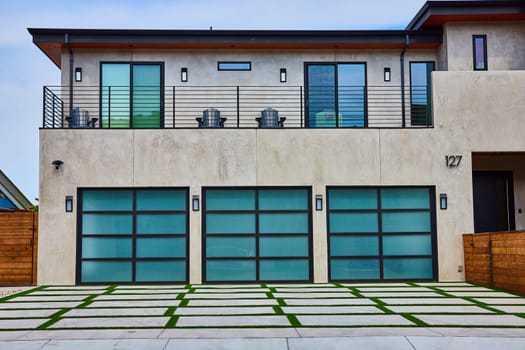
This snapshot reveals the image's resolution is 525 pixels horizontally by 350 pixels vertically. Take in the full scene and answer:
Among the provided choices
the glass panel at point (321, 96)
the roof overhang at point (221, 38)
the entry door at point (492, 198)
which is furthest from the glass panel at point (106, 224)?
the entry door at point (492, 198)

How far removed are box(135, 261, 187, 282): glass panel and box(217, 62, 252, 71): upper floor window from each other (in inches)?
219

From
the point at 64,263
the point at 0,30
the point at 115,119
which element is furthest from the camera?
the point at 0,30

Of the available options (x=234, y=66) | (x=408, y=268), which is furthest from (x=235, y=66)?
(x=408, y=268)

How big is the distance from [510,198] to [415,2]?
6.09m

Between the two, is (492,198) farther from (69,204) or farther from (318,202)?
(69,204)

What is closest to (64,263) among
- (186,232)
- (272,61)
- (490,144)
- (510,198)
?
(186,232)

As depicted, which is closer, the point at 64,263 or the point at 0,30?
the point at 64,263

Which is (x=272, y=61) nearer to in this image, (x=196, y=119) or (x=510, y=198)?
(x=196, y=119)

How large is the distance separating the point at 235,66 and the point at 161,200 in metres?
4.45

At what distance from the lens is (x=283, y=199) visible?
16.0 meters

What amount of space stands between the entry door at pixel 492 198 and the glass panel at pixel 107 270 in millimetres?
9507

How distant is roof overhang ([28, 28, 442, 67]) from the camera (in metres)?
17.0

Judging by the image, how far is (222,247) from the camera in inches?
626

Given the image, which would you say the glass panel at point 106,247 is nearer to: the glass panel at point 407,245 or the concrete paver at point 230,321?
the concrete paver at point 230,321
